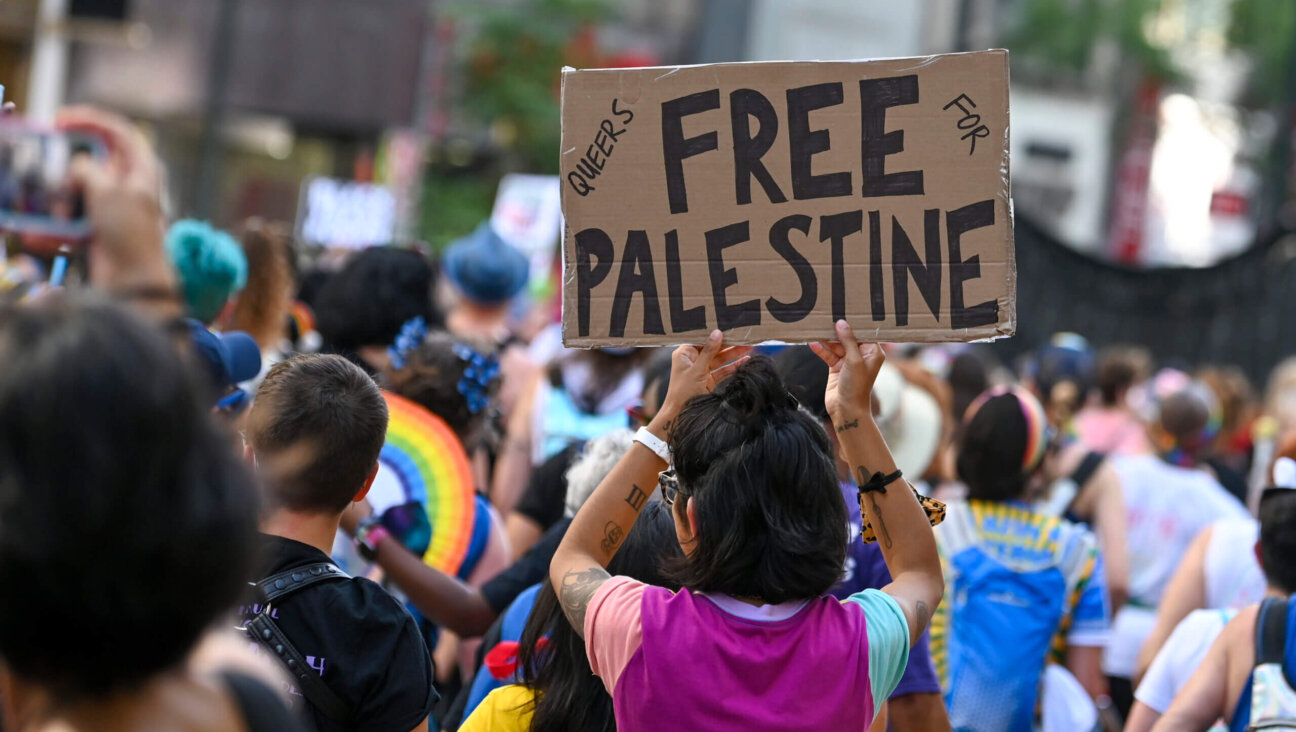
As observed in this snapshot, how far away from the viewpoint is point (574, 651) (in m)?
2.50

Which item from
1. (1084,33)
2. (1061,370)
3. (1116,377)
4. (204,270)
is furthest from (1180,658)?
(1084,33)

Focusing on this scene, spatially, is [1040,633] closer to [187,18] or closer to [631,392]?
[631,392]

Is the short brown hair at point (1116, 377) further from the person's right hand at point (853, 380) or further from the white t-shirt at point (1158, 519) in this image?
the person's right hand at point (853, 380)

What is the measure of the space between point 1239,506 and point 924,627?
14.1 feet

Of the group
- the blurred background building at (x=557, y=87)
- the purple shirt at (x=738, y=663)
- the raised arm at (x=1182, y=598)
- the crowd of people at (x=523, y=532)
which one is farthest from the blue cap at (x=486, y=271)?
the blurred background building at (x=557, y=87)

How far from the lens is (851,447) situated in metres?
2.39

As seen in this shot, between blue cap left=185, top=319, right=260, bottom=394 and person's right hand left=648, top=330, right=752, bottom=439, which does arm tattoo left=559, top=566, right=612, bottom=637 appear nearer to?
person's right hand left=648, top=330, right=752, bottom=439

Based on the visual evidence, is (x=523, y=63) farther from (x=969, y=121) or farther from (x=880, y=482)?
(x=880, y=482)

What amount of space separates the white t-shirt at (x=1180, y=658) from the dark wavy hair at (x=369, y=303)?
111 inches

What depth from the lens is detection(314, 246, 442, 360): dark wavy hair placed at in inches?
189

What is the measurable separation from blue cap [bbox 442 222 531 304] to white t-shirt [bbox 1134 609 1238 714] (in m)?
3.27

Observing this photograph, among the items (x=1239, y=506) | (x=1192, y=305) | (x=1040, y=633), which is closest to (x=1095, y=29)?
(x=1192, y=305)

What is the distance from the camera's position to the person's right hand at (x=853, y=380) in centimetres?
241

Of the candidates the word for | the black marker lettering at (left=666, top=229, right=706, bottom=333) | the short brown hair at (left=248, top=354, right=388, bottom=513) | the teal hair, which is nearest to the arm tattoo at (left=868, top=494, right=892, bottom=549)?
the black marker lettering at (left=666, top=229, right=706, bottom=333)
